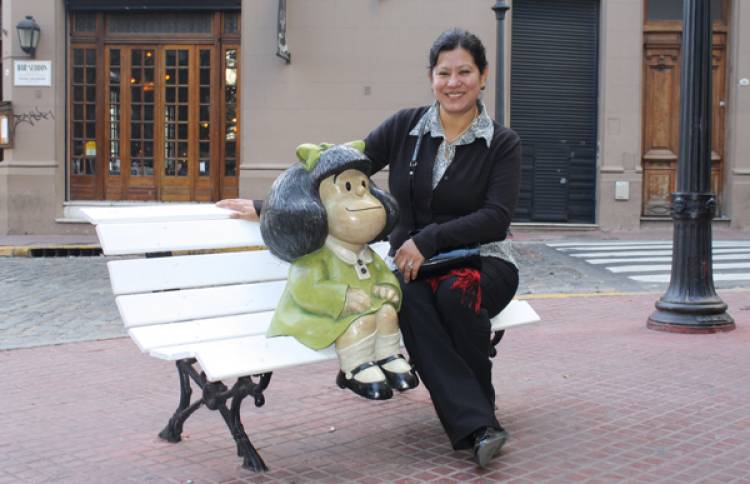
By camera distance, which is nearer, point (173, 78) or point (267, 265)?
point (267, 265)

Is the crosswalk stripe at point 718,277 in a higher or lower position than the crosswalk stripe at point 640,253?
lower

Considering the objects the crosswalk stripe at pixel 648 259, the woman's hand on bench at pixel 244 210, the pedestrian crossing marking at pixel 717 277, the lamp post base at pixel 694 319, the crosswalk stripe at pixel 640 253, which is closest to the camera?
the woman's hand on bench at pixel 244 210

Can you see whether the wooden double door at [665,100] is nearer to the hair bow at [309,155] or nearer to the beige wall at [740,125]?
the beige wall at [740,125]

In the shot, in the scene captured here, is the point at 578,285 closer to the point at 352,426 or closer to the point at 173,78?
the point at 352,426

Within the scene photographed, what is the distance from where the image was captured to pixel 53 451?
14.6 ft

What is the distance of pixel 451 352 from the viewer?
421 cm

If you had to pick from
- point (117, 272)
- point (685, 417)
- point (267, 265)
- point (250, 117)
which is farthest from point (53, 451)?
point (250, 117)

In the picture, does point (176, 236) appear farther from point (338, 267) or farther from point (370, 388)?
point (370, 388)

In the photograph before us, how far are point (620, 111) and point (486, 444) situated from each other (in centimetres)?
1483

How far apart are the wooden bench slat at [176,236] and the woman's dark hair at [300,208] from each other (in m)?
0.39

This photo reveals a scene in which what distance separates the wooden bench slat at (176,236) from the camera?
14.0ft

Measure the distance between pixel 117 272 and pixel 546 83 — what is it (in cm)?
1494

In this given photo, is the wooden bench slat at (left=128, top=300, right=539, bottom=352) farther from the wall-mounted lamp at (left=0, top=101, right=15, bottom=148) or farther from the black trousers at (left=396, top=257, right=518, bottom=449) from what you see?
the wall-mounted lamp at (left=0, top=101, right=15, bottom=148)

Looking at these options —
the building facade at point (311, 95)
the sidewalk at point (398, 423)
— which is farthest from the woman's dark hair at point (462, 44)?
the building facade at point (311, 95)
